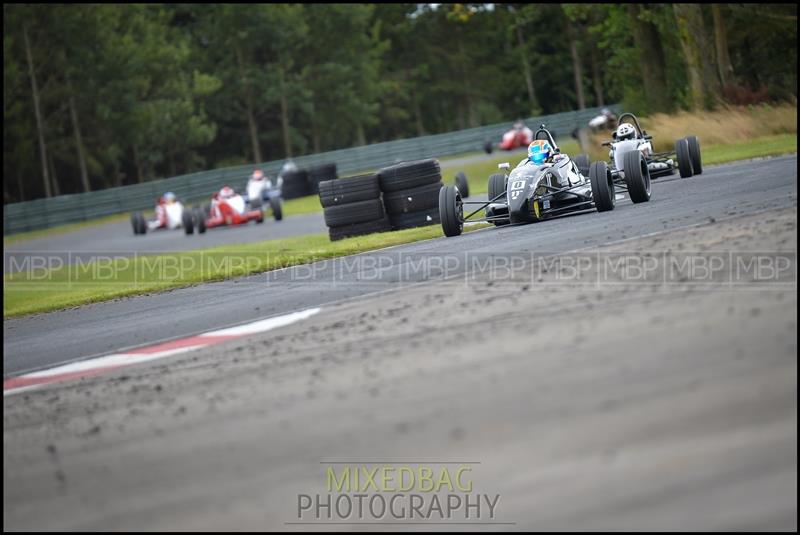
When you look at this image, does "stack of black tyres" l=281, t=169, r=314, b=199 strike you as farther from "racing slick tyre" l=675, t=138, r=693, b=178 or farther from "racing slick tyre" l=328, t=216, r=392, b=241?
"racing slick tyre" l=675, t=138, r=693, b=178

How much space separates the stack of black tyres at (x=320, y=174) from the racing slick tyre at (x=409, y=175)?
69.7 ft

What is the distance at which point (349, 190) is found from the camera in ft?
57.3

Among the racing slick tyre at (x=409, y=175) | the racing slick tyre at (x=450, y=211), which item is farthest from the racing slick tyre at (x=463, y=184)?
the racing slick tyre at (x=450, y=211)

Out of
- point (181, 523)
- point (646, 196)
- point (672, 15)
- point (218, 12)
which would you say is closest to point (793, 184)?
point (646, 196)

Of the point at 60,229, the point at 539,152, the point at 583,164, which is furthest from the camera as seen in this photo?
the point at 60,229

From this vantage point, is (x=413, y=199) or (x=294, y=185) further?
(x=294, y=185)

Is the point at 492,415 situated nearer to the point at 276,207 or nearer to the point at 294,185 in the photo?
the point at 276,207

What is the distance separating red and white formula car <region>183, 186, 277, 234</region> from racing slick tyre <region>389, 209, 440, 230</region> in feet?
40.1

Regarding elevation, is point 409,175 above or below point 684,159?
above

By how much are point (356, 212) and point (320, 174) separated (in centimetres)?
2318

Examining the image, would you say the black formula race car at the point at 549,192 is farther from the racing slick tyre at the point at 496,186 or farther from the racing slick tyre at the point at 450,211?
the racing slick tyre at the point at 496,186

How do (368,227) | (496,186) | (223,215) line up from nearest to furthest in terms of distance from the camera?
1. (496,186)
2. (368,227)
3. (223,215)

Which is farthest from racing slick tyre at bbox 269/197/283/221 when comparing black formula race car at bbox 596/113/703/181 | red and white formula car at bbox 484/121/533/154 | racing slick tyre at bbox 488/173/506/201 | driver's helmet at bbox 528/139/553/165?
red and white formula car at bbox 484/121/533/154

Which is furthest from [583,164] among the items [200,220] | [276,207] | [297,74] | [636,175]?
[297,74]
